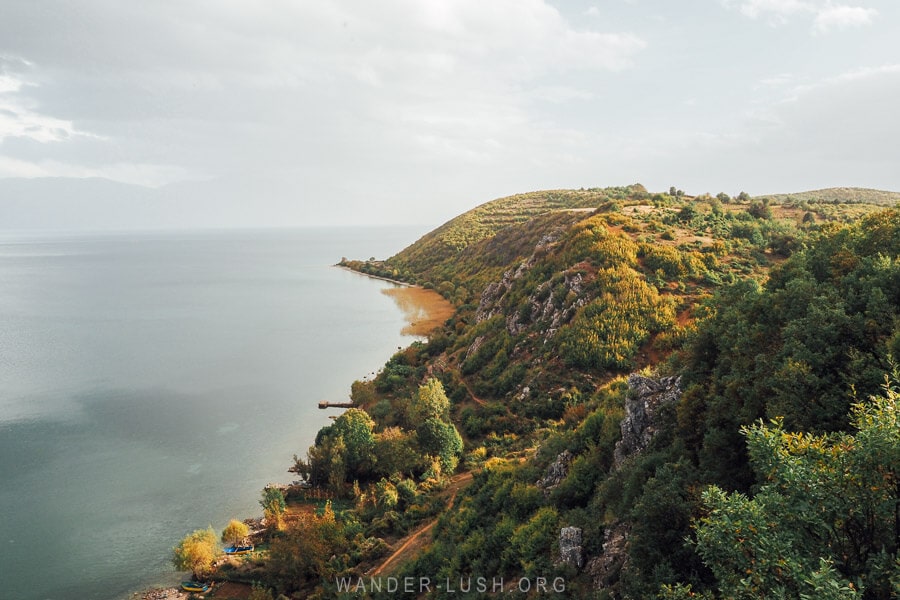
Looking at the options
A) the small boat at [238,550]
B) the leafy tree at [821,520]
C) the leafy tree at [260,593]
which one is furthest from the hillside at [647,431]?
the small boat at [238,550]

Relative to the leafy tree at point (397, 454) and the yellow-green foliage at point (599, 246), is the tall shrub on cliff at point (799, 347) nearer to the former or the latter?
the leafy tree at point (397, 454)

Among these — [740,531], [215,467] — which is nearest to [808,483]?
[740,531]

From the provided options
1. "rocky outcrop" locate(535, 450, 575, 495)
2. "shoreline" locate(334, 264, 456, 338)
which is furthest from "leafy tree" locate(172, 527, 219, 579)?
"shoreline" locate(334, 264, 456, 338)

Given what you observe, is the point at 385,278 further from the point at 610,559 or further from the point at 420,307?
the point at 610,559

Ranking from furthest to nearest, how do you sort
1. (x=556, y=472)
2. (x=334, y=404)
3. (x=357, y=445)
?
(x=334, y=404) → (x=357, y=445) → (x=556, y=472)

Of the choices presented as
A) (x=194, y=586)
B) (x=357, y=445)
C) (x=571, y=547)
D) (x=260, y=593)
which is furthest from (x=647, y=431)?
(x=194, y=586)

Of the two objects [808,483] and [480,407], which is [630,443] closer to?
[808,483]
